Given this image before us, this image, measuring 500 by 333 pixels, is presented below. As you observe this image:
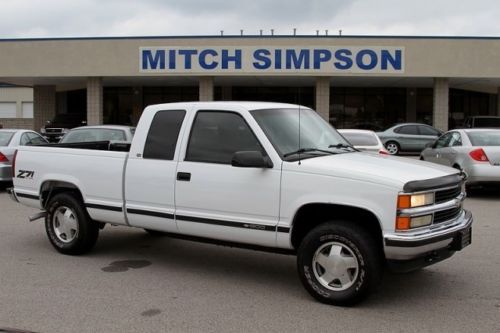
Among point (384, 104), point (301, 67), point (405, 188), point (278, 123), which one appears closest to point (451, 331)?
point (405, 188)

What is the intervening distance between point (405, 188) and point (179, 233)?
2.50m

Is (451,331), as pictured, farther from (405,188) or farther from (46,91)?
(46,91)

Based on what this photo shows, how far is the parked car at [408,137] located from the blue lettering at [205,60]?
826 centimetres

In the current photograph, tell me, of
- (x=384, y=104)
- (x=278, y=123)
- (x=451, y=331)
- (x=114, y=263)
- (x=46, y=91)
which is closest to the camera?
(x=451, y=331)

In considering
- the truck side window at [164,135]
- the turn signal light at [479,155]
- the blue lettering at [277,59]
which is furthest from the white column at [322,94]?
the truck side window at [164,135]

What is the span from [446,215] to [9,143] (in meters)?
10.8

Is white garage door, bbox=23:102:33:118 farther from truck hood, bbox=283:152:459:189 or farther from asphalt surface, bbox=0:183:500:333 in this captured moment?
truck hood, bbox=283:152:459:189

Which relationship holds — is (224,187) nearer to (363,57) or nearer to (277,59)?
(277,59)

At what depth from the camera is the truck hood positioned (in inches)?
194

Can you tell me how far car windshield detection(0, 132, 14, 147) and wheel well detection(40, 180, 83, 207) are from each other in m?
6.55

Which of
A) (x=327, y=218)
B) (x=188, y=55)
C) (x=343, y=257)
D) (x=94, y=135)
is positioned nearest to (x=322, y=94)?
(x=188, y=55)

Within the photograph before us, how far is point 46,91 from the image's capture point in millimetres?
32125

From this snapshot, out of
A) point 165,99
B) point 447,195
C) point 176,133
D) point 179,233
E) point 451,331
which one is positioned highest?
point 165,99

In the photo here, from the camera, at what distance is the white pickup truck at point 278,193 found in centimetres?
496
